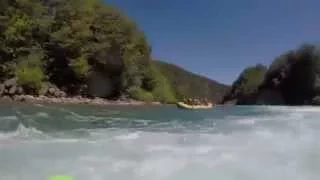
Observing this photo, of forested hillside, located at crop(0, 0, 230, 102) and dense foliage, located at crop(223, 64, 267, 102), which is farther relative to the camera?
dense foliage, located at crop(223, 64, 267, 102)

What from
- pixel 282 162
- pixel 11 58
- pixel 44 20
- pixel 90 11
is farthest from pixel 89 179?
pixel 90 11

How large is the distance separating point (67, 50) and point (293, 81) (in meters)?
74.6

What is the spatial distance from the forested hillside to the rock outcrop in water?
56.4 meters

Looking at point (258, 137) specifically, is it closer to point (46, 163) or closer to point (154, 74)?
point (46, 163)

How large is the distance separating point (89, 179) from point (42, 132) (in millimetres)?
7105

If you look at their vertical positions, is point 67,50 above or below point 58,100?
above

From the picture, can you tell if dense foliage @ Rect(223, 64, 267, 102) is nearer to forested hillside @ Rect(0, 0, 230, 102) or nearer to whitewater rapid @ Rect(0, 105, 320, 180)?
forested hillside @ Rect(0, 0, 230, 102)

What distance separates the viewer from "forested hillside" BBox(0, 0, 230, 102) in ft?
196

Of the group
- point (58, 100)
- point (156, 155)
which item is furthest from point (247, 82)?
point (156, 155)

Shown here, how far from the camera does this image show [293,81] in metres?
123

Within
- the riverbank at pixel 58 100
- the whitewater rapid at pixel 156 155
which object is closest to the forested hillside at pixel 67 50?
the riverbank at pixel 58 100

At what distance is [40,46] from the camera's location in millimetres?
64250

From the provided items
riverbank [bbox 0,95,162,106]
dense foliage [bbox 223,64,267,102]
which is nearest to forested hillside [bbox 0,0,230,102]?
riverbank [bbox 0,95,162,106]

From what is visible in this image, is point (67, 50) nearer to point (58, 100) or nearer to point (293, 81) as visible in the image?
point (58, 100)
